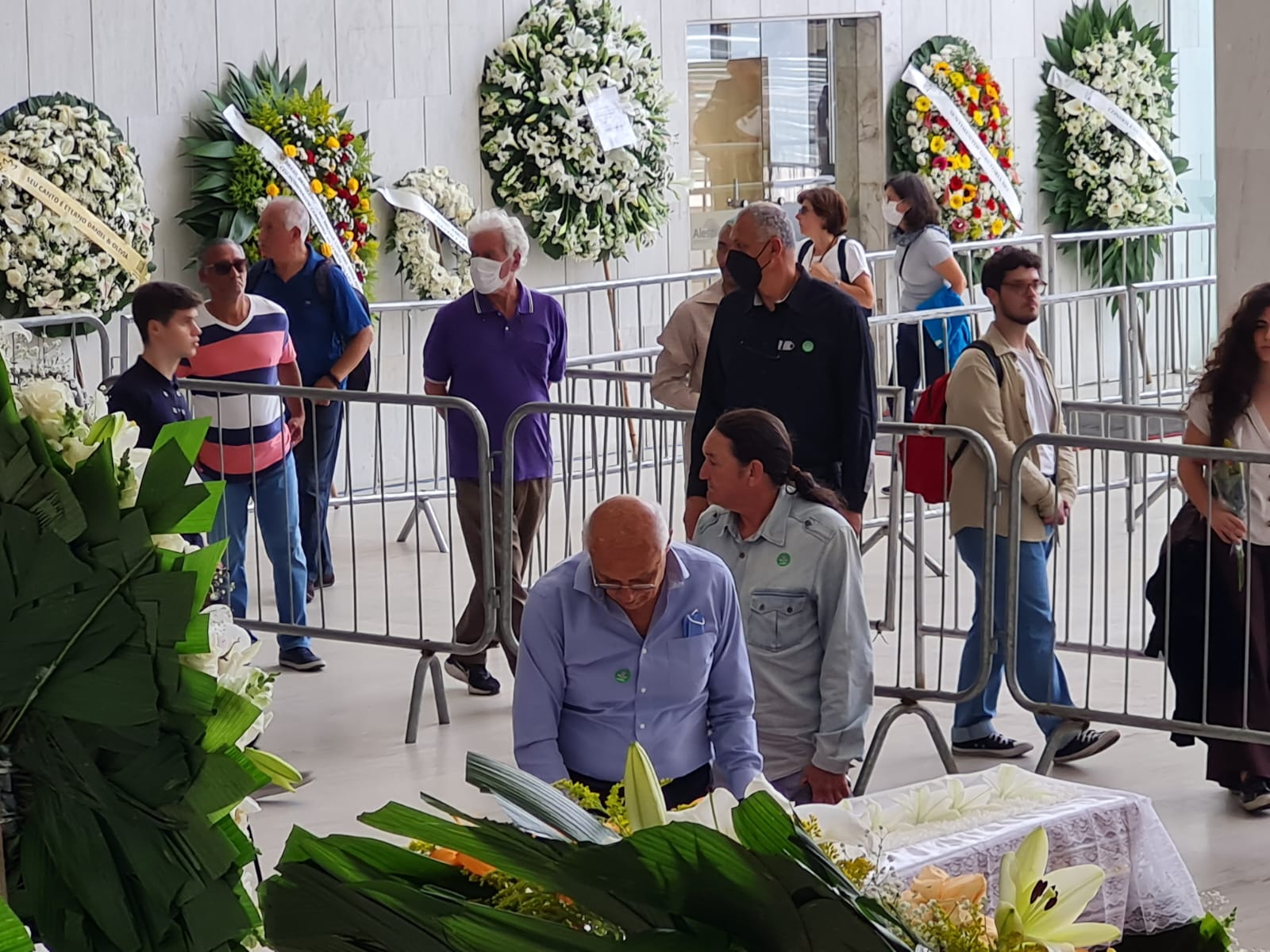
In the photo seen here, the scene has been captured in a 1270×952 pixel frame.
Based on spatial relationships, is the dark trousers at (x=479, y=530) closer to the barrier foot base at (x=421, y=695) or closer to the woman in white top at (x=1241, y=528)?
the barrier foot base at (x=421, y=695)

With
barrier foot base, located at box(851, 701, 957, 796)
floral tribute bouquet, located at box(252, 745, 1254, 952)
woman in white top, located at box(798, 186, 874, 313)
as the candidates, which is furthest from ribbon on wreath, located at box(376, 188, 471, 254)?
floral tribute bouquet, located at box(252, 745, 1254, 952)

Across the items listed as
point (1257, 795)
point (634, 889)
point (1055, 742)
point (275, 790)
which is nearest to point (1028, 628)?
point (1055, 742)

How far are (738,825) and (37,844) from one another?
3.37 feet

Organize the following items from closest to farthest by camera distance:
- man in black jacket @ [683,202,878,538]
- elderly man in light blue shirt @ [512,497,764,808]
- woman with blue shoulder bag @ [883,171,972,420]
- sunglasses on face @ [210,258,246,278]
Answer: elderly man in light blue shirt @ [512,497,764,808]
man in black jacket @ [683,202,878,538]
sunglasses on face @ [210,258,246,278]
woman with blue shoulder bag @ [883,171,972,420]

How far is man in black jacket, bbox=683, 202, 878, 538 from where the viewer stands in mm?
5922

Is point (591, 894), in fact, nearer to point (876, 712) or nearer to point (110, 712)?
point (110, 712)

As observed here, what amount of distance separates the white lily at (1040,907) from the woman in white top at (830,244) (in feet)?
24.5

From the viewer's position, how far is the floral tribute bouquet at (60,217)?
384 inches

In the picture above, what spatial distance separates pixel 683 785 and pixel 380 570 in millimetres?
4949

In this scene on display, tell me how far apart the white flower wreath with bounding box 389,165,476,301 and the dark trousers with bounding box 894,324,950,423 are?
2.50 metres

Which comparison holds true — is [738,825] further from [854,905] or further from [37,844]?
[37,844]

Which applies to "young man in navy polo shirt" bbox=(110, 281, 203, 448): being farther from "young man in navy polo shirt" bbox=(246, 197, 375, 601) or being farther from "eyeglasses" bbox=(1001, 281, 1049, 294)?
"eyeglasses" bbox=(1001, 281, 1049, 294)

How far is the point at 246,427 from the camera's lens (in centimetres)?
746

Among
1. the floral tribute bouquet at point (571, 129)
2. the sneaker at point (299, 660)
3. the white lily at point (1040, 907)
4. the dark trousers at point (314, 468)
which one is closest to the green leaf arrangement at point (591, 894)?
the white lily at point (1040, 907)
